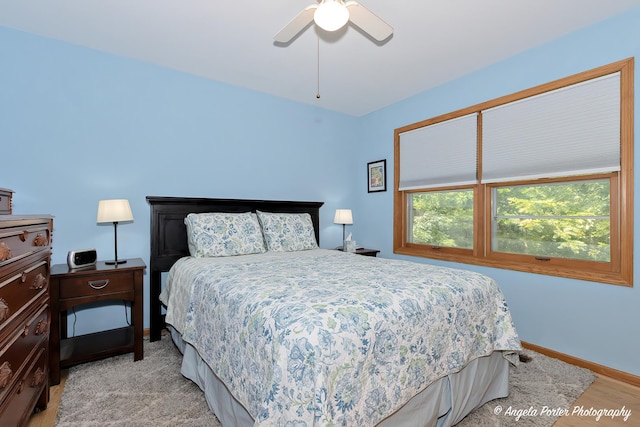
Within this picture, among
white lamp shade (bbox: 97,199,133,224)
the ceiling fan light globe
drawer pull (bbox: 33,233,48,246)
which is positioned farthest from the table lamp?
the ceiling fan light globe

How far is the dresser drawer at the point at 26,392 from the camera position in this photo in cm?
117

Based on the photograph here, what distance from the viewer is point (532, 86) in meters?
2.58

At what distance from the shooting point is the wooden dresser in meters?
1.12

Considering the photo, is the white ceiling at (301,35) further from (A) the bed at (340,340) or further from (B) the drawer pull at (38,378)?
(B) the drawer pull at (38,378)

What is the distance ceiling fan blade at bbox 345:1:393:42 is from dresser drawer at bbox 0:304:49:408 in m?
2.15

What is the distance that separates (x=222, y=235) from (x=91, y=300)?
3.35 ft

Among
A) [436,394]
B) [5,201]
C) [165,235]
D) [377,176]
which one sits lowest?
[436,394]

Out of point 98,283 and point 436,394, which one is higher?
point 98,283

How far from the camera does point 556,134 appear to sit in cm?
245

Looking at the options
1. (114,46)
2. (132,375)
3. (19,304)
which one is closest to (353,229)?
(132,375)

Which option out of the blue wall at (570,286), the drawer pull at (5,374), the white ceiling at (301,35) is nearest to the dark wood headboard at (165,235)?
the white ceiling at (301,35)

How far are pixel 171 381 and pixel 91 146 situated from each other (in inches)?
78.8

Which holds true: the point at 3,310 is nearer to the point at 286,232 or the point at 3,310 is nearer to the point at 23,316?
the point at 23,316

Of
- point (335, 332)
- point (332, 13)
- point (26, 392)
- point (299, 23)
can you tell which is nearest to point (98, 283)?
point (26, 392)
